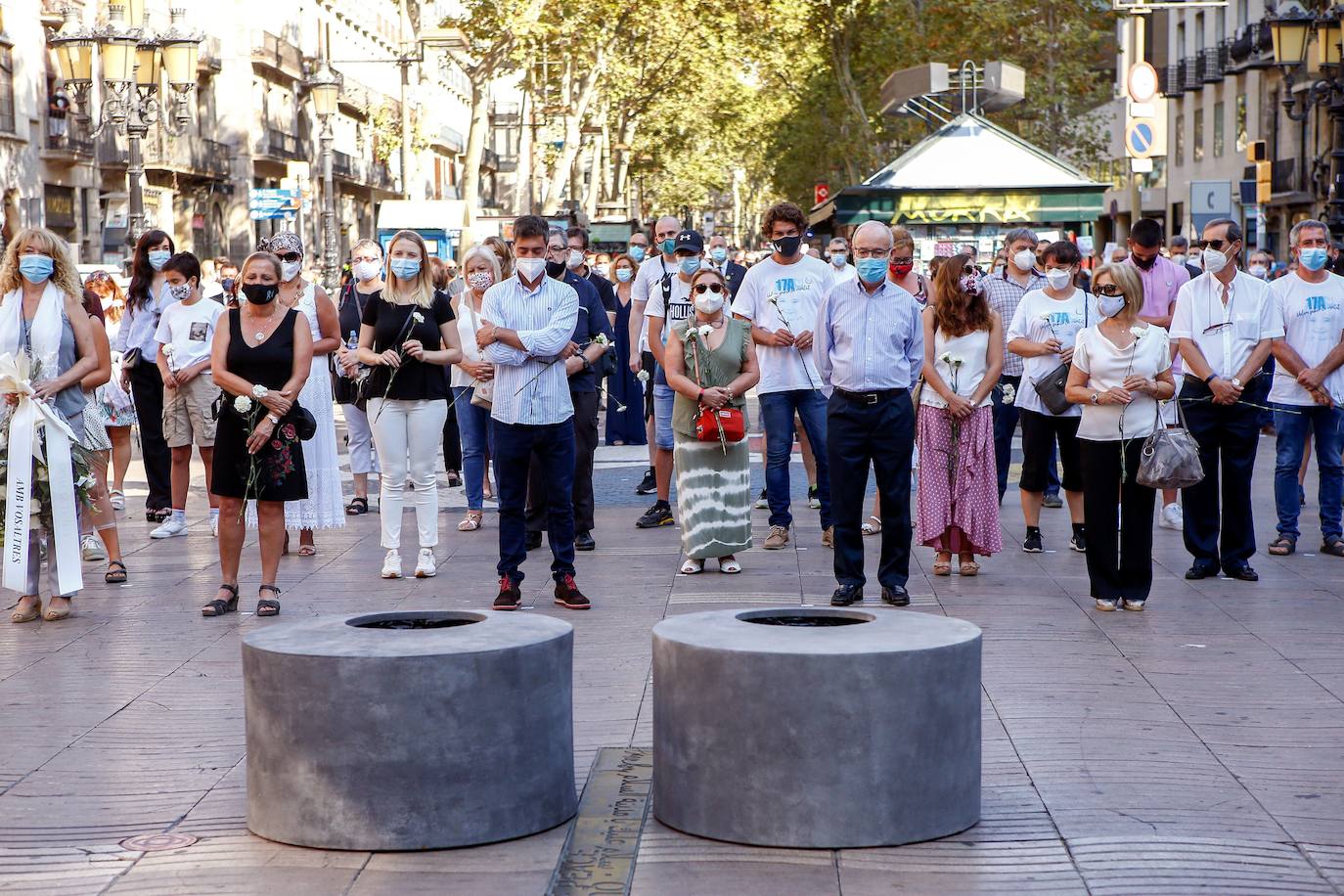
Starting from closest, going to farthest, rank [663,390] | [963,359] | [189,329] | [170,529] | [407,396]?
[963,359] < [407,396] < [189,329] < [170,529] < [663,390]

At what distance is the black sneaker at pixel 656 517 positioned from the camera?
12.0 m

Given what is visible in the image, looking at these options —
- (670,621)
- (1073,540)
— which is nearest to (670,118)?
(1073,540)

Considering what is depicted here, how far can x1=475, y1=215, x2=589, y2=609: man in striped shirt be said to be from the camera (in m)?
8.88

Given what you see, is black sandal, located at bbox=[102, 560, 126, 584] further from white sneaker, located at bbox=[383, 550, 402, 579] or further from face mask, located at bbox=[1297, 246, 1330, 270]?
face mask, located at bbox=[1297, 246, 1330, 270]

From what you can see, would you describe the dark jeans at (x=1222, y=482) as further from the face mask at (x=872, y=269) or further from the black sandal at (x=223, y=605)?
the black sandal at (x=223, y=605)

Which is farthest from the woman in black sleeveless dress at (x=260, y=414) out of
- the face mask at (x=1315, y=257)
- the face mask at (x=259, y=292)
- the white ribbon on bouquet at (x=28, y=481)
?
the face mask at (x=1315, y=257)

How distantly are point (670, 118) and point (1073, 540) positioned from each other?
165 ft

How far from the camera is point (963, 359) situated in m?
9.78

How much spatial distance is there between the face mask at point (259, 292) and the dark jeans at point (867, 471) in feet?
8.82

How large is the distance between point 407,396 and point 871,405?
2550mm

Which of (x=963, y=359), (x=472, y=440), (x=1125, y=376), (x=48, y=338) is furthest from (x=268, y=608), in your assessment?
(x=1125, y=376)

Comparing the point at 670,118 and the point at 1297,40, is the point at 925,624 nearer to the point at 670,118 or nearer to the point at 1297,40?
the point at 1297,40

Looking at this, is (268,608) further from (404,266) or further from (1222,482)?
(1222,482)

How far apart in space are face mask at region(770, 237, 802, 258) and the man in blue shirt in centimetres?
181
